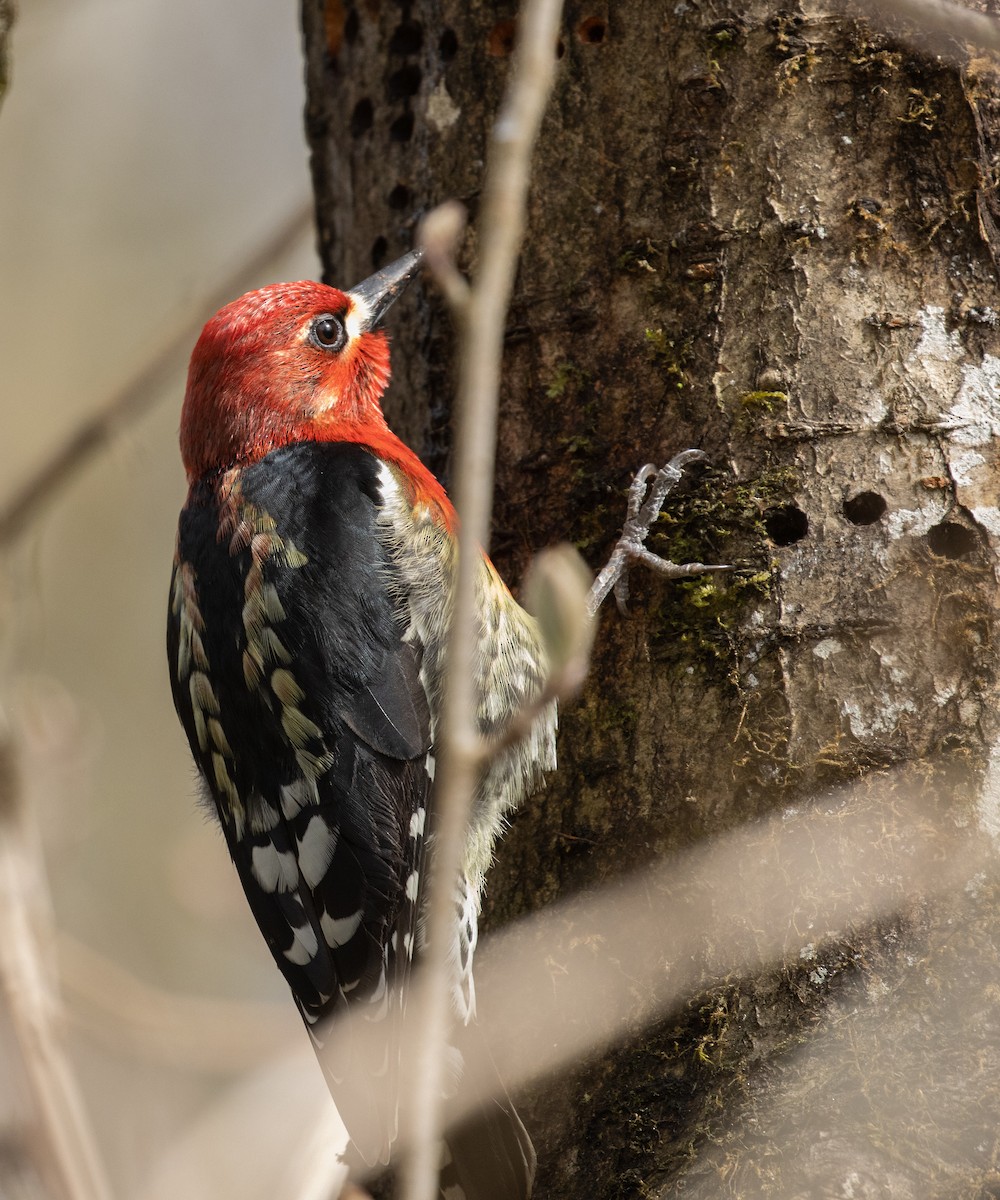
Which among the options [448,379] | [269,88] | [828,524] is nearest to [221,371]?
[448,379]

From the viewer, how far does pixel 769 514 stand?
2.56 metres

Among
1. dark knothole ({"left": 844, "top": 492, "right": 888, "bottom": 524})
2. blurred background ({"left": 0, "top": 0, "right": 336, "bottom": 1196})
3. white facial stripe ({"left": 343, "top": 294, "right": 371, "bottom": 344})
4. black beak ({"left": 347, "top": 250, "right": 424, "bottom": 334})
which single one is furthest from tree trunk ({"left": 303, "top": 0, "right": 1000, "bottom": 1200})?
blurred background ({"left": 0, "top": 0, "right": 336, "bottom": 1196})

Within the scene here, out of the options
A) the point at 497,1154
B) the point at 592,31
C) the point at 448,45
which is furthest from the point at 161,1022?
the point at 592,31

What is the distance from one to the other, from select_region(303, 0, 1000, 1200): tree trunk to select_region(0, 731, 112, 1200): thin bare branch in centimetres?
94

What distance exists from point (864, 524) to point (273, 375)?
5.28 ft

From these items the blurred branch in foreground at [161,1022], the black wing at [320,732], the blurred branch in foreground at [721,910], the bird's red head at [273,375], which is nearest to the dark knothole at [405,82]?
the bird's red head at [273,375]

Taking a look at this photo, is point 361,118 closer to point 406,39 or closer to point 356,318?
point 406,39

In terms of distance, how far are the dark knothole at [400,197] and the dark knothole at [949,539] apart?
5.01 ft

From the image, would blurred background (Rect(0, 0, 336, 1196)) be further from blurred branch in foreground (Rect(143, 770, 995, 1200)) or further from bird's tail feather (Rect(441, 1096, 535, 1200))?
blurred branch in foreground (Rect(143, 770, 995, 1200))

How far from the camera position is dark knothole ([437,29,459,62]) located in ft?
9.80

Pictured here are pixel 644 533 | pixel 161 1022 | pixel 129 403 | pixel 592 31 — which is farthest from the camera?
pixel 161 1022

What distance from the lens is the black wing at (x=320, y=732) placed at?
2.77 m

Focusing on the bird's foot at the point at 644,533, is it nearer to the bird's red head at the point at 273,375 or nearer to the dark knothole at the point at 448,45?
the bird's red head at the point at 273,375

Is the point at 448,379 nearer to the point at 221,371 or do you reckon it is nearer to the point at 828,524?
the point at 221,371
